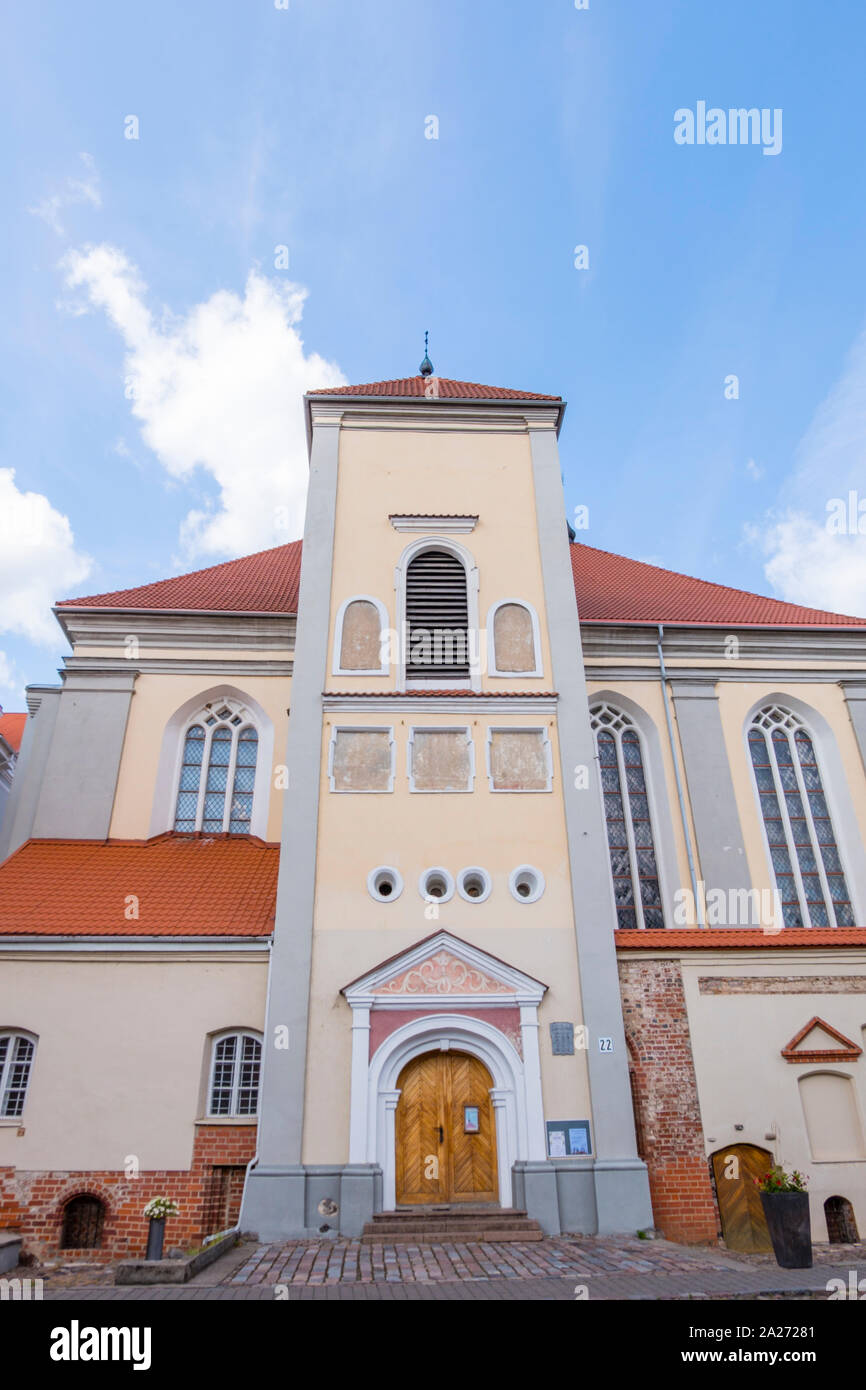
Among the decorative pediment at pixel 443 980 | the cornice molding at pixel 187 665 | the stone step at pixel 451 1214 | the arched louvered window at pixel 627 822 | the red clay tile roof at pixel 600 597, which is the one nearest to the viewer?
the stone step at pixel 451 1214

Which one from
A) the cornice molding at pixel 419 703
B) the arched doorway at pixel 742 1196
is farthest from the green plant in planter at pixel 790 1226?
the cornice molding at pixel 419 703

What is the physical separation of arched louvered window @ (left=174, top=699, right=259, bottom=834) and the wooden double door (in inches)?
248

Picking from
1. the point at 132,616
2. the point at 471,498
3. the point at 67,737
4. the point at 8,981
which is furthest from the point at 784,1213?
the point at 132,616

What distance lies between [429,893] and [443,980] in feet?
4.28

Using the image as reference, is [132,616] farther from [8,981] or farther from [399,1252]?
[399,1252]

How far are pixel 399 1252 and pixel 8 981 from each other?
6719 mm

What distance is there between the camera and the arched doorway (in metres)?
11.6

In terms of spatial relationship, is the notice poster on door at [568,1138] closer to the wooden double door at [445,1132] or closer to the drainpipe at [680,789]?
the wooden double door at [445,1132]

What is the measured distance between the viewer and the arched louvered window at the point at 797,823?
53.6ft

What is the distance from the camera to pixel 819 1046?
12742 millimetres

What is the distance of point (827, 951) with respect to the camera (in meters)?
13.3

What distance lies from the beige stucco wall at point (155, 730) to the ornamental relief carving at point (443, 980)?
4684mm

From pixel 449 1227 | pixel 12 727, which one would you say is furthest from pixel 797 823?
pixel 12 727

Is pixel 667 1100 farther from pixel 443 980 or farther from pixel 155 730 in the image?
pixel 155 730
